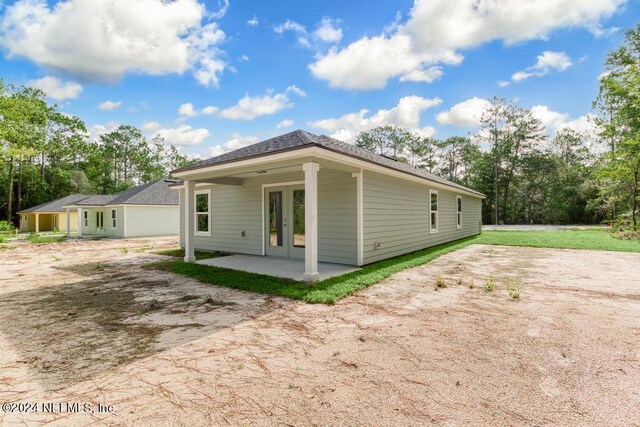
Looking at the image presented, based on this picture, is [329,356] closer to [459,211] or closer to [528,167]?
[459,211]

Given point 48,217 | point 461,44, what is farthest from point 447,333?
point 48,217

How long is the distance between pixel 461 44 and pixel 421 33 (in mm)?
2336

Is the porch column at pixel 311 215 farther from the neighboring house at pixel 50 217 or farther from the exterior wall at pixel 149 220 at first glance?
the neighboring house at pixel 50 217

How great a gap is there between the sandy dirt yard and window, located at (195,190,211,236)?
18.0ft

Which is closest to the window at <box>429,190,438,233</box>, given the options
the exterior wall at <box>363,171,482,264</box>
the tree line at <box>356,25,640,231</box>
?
the exterior wall at <box>363,171,482,264</box>

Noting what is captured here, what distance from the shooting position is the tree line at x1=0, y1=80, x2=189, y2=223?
30.2 metres

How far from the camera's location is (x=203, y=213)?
11.1 metres

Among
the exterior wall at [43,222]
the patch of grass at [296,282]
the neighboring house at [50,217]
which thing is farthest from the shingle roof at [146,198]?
the patch of grass at [296,282]

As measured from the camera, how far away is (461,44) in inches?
421

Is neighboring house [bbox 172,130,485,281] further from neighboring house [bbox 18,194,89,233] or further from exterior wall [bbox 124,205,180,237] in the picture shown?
neighboring house [bbox 18,194,89,233]

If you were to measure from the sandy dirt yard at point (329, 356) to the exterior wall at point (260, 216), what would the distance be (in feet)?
7.94

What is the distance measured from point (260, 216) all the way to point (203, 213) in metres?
3.10

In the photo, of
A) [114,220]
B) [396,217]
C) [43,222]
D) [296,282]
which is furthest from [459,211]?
[43,222]

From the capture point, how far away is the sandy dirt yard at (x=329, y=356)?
2.04 m
